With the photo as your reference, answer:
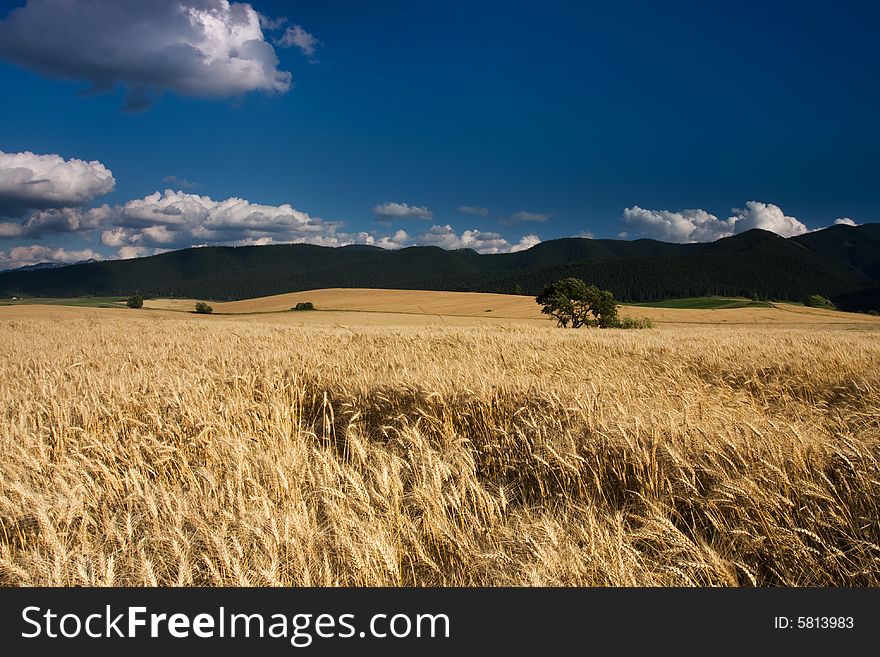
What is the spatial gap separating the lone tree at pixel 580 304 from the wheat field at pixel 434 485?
5541 cm

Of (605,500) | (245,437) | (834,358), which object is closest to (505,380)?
(605,500)

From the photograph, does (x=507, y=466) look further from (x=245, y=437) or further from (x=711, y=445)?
(x=245, y=437)

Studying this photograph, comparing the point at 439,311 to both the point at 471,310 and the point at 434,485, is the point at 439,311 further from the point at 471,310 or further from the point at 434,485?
the point at 434,485

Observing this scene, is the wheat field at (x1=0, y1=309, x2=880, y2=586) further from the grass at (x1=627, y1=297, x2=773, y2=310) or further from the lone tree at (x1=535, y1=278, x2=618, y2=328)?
the grass at (x1=627, y1=297, x2=773, y2=310)

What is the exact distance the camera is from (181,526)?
2803mm

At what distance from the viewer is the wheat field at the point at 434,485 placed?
2.48 m

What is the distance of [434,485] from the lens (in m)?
3.21

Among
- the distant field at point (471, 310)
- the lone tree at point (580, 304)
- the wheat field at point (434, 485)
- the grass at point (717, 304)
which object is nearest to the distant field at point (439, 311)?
the distant field at point (471, 310)

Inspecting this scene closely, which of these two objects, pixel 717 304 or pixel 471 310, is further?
pixel 717 304

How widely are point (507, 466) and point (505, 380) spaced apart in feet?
6.12

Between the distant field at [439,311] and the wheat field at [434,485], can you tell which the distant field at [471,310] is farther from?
the wheat field at [434,485]

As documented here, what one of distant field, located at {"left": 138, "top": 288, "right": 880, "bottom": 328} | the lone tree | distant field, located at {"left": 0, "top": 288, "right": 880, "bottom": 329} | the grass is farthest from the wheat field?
the grass

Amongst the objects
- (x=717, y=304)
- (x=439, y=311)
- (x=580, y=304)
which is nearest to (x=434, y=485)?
(x=580, y=304)

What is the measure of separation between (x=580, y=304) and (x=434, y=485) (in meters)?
61.4
